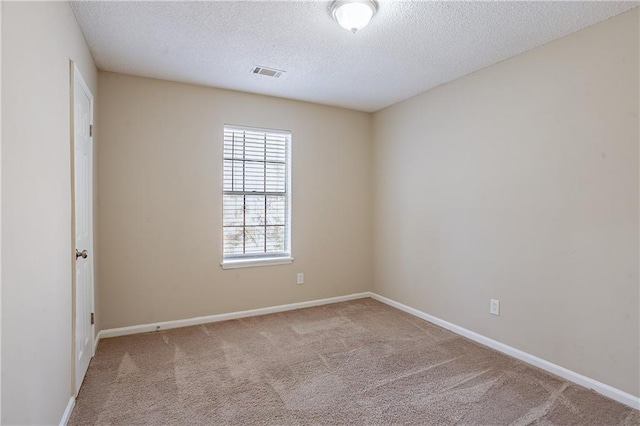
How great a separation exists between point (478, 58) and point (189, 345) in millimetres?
3563

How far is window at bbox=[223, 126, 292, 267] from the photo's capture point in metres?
3.90

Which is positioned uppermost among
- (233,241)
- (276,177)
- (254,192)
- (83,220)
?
(276,177)

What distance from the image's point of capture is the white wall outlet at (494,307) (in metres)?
3.04

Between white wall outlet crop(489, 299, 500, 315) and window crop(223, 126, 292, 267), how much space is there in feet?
7.20

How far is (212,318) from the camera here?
12.2ft

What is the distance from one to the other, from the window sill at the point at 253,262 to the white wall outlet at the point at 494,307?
2.18 metres

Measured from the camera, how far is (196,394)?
2.33 m

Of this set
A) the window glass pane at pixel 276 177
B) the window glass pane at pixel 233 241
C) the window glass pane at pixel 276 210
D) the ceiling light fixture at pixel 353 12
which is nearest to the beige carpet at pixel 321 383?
the window glass pane at pixel 233 241

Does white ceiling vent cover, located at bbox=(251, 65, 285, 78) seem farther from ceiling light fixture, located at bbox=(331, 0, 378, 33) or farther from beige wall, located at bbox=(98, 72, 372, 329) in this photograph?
ceiling light fixture, located at bbox=(331, 0, 378, 33)

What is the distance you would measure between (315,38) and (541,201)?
216cm

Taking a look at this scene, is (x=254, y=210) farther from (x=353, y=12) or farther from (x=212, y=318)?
(x=353, y=12)

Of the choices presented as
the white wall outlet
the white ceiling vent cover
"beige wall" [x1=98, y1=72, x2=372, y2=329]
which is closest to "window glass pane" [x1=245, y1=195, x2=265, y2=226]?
"beige wall" [x1=98, y1=72, x2=372, y2=329]

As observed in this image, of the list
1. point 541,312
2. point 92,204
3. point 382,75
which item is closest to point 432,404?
point 541,312

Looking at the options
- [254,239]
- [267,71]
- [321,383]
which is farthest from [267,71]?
[321,383]
